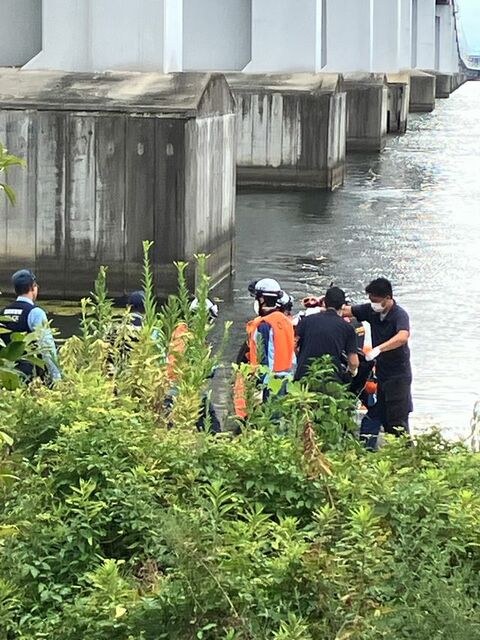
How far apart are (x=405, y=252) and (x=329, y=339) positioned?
16.1 m

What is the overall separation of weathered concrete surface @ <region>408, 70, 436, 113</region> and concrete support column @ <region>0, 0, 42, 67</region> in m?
63.6

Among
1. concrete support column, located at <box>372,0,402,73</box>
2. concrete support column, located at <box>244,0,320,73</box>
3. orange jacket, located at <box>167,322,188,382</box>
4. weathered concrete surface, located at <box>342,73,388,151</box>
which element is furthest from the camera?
concrete support column, located at <box>372,0,402,73</box>

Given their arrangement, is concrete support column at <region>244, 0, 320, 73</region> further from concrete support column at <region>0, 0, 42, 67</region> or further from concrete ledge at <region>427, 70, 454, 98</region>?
concrete ledge at <region>427, 70, 454, 98</region>

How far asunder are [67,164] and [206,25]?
19.7m

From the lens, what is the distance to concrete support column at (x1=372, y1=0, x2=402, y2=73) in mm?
61188

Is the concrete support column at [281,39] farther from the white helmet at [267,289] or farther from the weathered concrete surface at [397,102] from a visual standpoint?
the white helmet at [267,289]

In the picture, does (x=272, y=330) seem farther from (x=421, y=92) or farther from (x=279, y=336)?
(x=421, y=92)

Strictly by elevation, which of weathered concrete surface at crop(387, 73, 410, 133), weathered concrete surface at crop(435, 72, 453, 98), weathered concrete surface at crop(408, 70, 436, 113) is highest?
weathered concrete surface at crop(387, 73, 410, 133)

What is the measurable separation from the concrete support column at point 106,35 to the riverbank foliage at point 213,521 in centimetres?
1314

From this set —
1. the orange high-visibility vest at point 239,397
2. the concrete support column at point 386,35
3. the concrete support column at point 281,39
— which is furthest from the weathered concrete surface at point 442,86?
the orange high-visibility vest at point 239,397

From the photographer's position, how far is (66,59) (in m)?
19.8

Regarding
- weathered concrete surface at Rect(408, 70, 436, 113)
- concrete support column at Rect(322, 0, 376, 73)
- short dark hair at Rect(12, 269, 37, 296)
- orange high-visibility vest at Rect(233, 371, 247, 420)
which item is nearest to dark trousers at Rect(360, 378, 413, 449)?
short dark hair at Rect(12, 269, 37, 296)

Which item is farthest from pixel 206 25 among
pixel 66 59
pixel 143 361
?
pixel 143 361

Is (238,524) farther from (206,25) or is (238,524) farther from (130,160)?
(206,25)
